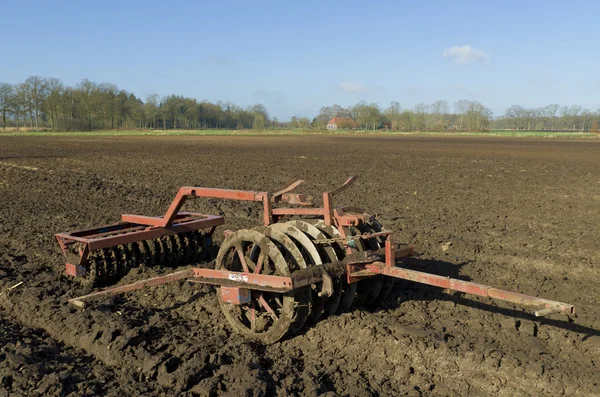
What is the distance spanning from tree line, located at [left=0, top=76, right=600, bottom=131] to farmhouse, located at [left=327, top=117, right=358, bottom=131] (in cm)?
218

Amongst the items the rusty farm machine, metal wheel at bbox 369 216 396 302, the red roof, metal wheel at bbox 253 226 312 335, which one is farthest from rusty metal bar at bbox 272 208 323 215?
the red roof

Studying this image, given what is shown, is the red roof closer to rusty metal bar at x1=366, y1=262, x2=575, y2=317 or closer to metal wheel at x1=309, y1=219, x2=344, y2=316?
metal wheel at x1=309, y1=219, x2=344, y2=316

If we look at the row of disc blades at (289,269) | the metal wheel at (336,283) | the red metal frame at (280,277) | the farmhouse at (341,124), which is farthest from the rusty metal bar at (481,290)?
the farmhouse at (341,124)

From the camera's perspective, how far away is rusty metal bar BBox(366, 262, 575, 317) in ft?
11.4

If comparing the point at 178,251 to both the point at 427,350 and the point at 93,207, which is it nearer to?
the point at 427,350

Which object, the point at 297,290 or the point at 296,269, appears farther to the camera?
the point at 296,269

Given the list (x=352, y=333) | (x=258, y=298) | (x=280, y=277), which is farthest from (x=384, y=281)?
(x=280, y=277)

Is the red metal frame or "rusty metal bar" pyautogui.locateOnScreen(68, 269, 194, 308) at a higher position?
the red metal frame

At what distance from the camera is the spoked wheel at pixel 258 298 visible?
4.73 m

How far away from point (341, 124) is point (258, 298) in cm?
13285

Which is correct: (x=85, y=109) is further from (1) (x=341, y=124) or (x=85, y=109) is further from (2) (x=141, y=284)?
(2) (x=141, y=284)

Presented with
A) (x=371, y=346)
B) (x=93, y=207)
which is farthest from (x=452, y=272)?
(x=93, y=207)

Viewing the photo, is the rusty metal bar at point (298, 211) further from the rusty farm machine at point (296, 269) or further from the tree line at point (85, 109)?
the tree line at point (85, 109)

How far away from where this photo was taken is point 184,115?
4473 inches
